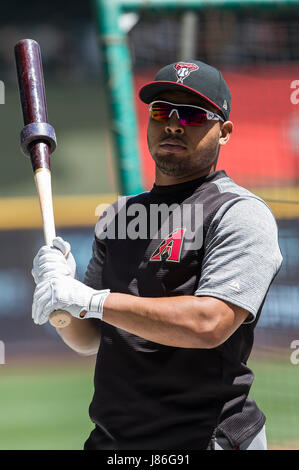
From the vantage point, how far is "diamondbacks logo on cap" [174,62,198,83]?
6.82 feet

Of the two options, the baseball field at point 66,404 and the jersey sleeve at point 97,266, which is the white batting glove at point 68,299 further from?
the baseball field at point 66,404

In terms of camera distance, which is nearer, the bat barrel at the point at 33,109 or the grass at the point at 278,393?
the bat barrel at the point at 33,109

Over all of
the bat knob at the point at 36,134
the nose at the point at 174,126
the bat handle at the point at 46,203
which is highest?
the bat knob at the point at 36,134

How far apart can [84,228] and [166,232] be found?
6106mm

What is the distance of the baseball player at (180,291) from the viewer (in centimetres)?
185

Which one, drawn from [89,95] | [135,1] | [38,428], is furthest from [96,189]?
[135,1]

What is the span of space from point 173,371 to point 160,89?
839 mm

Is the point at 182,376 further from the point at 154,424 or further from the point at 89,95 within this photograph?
the point at 89,95

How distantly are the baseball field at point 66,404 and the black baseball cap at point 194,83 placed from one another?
2656 millimetres

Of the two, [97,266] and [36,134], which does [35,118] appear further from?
[97,266]

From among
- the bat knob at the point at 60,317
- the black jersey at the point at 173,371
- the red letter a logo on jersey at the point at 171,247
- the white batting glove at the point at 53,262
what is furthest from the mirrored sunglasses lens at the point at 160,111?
the bat knob at the point at 60,317

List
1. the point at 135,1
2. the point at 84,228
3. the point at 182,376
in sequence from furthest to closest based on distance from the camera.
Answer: the point at 84,228 → the point at 135,1 → the point at 182,376

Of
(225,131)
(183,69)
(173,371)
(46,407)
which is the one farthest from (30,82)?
(46,407)

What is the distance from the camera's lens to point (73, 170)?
11.3 metres
